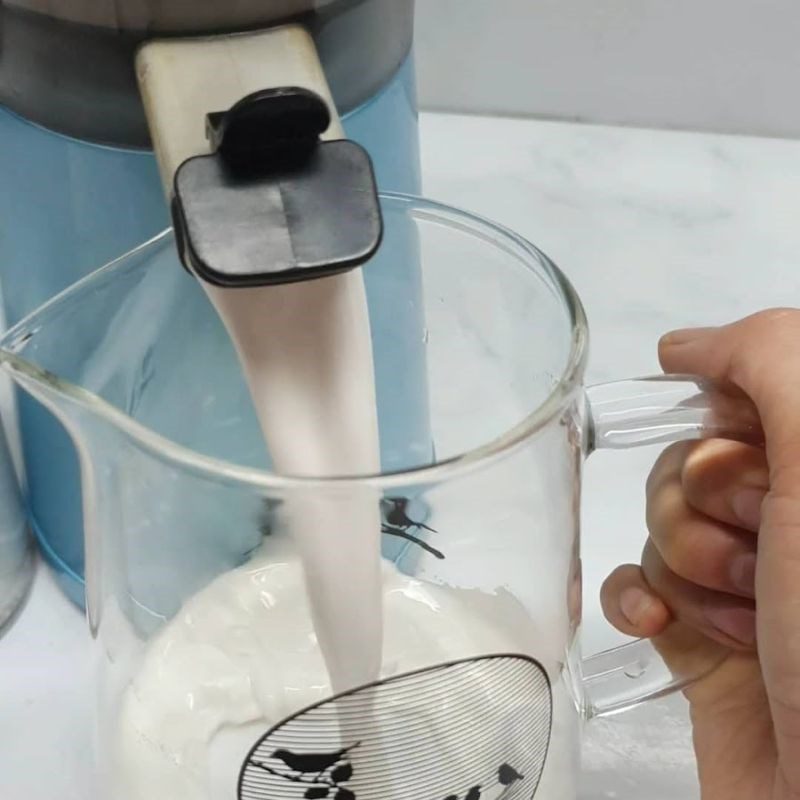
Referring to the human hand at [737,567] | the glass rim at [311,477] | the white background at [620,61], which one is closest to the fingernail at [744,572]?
the human hand at [737,567]

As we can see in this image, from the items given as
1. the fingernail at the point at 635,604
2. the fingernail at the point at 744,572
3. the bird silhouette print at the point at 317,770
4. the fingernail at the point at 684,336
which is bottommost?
the fingernail at the point at 635,604

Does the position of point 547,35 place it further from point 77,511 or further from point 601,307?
point 77,511

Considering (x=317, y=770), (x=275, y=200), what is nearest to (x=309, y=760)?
(x=317, y=770)

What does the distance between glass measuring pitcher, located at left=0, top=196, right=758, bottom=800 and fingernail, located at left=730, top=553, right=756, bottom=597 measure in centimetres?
3

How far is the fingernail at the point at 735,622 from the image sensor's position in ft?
1.07

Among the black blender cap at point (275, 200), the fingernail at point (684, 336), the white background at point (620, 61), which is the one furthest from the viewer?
the white background at point (620, 61)

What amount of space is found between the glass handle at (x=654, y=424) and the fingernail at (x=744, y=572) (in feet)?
0.12

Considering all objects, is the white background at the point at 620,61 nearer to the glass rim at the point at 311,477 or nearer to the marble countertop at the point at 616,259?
the marble countertop at the point at 616,259

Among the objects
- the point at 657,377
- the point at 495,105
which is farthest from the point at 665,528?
the point at 495,105

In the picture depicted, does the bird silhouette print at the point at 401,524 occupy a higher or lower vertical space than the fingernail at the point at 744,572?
higher

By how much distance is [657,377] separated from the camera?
11.1 inches

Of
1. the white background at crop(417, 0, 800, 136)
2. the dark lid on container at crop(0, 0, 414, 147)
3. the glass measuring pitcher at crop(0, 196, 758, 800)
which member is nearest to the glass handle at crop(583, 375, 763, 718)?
the glass measuring pitcher at crop(0, 196, 758, 800)

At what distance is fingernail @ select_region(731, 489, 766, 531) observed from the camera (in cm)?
32

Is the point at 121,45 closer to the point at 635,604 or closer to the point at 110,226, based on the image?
the point at 110,226
